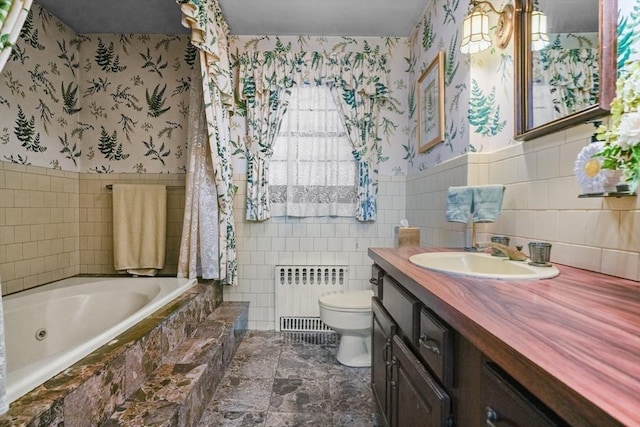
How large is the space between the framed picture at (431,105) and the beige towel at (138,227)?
2063 millimetres

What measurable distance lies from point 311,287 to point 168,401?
1.48 meters

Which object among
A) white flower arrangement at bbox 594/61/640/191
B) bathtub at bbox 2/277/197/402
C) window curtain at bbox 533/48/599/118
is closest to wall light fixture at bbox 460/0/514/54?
window curtain at bbox 533/48/599/118

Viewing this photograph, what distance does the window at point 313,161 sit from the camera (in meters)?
2.67

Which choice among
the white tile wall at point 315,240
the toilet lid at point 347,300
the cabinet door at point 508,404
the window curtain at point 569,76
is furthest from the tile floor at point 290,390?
the window curtain at point 569,76

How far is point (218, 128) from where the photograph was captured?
233cm

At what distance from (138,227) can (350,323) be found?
183 centimetres

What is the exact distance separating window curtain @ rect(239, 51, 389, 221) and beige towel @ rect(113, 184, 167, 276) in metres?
0.74

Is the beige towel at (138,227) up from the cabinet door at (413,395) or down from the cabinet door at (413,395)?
up

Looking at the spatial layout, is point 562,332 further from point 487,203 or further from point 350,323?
point 350,323

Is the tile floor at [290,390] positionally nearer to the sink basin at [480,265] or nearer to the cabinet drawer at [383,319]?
the cabinet drawer at [383,319]

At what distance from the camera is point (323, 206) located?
106 inches

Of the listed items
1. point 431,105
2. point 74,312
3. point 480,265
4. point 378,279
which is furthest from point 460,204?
point 74,312

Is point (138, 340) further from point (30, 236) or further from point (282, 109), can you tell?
point (282, 109)

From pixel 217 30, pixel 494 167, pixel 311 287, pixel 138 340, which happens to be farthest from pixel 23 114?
pixel 494 167
